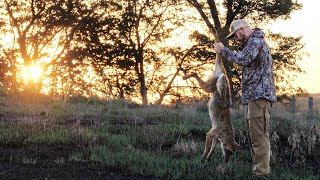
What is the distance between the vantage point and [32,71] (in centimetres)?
3119

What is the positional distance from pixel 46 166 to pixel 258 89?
354cm

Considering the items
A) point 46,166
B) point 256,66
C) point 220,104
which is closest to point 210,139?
point 220,104

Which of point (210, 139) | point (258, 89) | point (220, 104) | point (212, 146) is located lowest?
point (212, 146)

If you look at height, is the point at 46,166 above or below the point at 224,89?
below

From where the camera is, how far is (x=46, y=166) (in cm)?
781

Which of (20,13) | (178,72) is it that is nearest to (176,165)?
(178,72)

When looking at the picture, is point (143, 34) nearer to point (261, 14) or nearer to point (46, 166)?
point (261, 14)

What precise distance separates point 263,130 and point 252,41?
1.24m

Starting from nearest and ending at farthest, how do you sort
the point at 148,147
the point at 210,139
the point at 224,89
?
1. the point at 224,89
2. the point at 210,139
3. the point at 148,147

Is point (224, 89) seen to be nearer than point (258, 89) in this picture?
No

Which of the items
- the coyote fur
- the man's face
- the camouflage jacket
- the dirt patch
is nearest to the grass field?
the dirt patch

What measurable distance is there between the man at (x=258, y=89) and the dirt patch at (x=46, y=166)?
70.1 inches

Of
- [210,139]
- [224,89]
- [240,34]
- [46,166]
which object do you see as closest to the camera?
[240,34]

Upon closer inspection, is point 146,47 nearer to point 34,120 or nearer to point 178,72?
point 178,72
